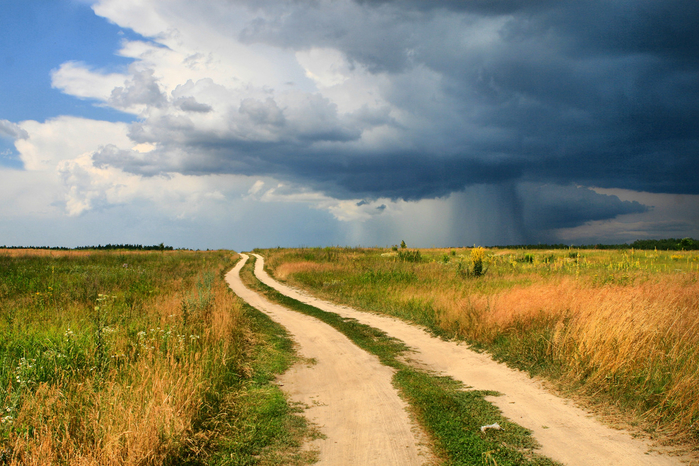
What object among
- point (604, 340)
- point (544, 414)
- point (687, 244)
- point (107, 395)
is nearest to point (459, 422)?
point (544, 414)

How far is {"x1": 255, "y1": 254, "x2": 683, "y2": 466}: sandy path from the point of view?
14.8ft

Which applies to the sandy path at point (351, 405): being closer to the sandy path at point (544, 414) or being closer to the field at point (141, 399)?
the field at point (141, 399)

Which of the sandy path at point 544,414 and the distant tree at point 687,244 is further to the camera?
the distant tree at point 687,244

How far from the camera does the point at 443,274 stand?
22.7 meters

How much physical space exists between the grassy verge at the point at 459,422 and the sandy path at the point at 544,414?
0.25 m

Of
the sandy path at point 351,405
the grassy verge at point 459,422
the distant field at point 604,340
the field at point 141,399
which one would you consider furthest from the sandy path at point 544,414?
the field at point 141,399

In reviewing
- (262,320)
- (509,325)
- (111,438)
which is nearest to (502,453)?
(111,438)

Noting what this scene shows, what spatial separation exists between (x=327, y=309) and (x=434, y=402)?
1019 cm

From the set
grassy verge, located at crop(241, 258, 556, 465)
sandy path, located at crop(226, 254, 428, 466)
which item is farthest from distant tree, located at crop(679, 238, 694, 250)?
grassy verge, located at crop(241, 258, 556, 465)

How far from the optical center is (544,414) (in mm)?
5730

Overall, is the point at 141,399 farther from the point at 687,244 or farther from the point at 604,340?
the point at 687,244

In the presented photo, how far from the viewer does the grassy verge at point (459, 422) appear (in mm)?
4523

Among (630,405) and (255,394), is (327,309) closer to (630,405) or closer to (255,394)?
(255,394)

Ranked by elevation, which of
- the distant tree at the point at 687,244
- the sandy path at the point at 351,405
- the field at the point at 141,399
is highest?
the distant tree at the point at 687,244
